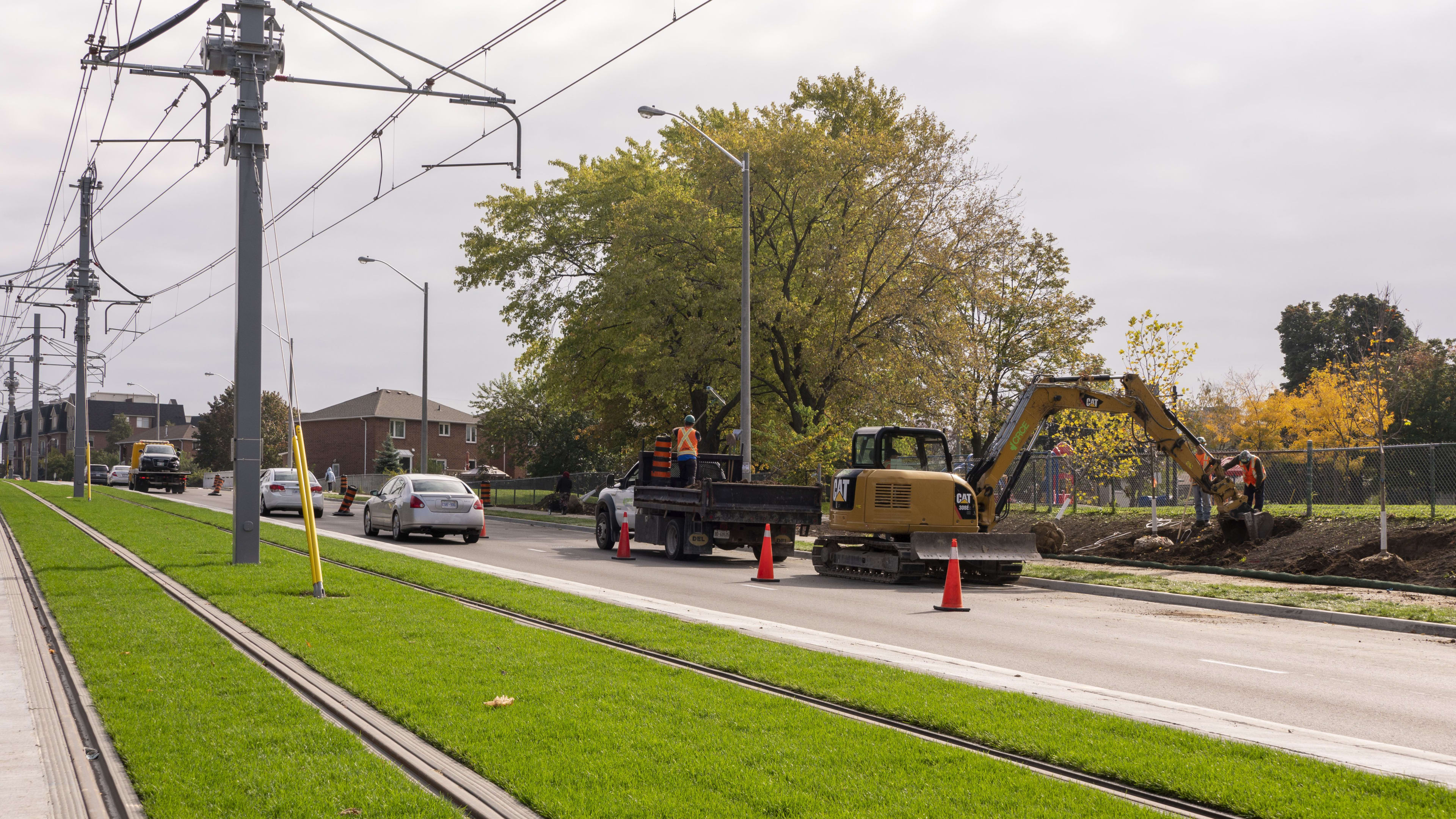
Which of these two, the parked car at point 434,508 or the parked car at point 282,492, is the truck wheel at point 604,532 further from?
the parked car at point 282,492

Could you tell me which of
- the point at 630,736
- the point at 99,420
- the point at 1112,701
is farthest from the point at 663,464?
the point at 99,420

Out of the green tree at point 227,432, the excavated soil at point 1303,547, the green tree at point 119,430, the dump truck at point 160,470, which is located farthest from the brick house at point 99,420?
the excavated soil at point 1303,547

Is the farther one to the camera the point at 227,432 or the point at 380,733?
the point at 227,432

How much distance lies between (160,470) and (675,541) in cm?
4589

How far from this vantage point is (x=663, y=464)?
22359 millimetres

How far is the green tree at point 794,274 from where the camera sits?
3362 cm

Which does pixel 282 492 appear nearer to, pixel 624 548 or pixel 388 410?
pixel 624 548

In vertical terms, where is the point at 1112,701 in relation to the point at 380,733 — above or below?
below

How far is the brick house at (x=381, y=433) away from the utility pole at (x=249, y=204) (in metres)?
65.1

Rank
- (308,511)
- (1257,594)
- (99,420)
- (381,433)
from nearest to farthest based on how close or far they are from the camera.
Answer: (308,511)
(1257,594)
(381,433)
(99,420)

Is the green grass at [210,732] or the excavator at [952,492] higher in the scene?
the excavator at [952,492]

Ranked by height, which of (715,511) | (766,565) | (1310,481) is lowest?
(766,565)

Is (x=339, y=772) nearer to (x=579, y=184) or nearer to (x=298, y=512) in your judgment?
(x=298, y=512)

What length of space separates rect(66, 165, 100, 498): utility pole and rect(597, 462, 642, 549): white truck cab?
23817 mm
